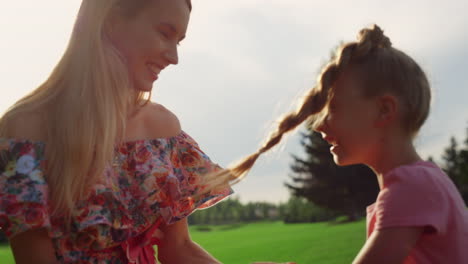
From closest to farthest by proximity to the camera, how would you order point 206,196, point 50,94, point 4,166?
point 4,166
point 50,94
point 206,196

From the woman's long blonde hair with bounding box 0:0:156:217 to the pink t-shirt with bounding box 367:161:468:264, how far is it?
1.17m

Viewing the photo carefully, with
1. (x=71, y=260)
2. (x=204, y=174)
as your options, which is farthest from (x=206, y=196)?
(x=71, y=260)

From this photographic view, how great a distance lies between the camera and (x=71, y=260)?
1.99 meters

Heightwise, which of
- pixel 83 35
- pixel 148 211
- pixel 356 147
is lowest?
pixel 148 211

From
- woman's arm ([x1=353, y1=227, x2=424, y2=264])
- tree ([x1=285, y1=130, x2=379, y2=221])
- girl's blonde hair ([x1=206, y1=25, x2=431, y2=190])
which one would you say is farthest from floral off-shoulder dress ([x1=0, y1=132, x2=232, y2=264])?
tree ([x1=285, y1=130, x2=379, y2=221])

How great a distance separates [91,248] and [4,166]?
0.49 meters

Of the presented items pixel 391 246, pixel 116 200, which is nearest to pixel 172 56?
pixel 116 200

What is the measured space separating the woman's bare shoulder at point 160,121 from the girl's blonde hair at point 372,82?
63 cm

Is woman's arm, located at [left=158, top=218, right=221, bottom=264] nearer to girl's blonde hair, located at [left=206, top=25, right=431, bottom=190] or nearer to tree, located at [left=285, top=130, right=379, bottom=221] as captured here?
girl's blonde hair, located at [left=206, top=25, right=431, bottom=190]

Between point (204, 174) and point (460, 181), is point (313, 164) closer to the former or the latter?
point (460, 181)

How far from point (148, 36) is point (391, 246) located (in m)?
1.41

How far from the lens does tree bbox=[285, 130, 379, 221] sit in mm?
23891

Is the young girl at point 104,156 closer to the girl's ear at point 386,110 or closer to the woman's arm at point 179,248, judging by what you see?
the woman's arm at point 179,248

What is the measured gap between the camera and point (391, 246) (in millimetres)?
1528
